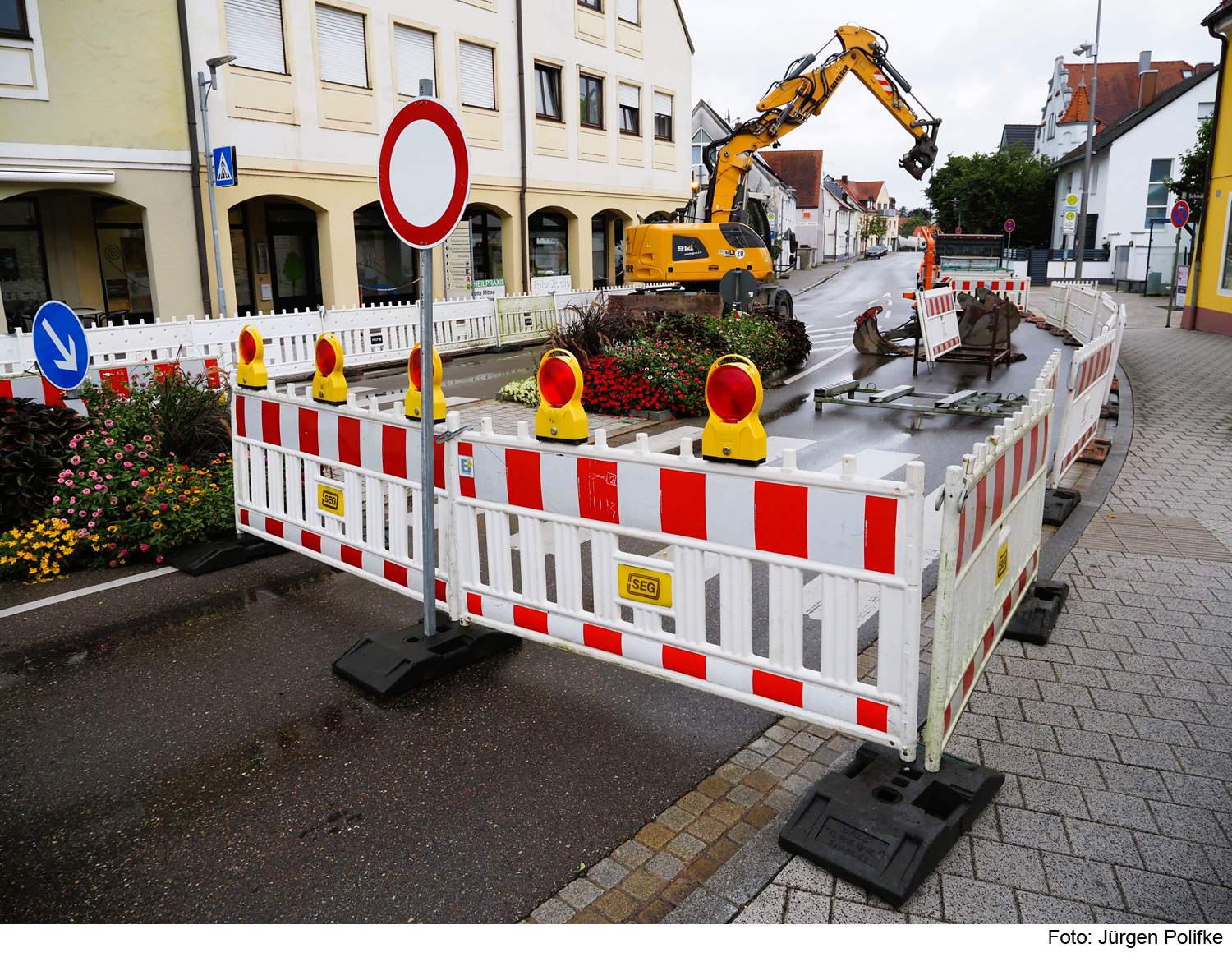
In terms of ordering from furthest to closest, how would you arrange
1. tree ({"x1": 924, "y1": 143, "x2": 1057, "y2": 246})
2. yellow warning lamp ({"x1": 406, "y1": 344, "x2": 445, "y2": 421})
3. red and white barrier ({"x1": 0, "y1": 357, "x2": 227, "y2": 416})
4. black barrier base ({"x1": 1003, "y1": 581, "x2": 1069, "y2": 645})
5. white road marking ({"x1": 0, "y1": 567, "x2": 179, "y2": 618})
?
tree ({"x1": 924, "y1": 143, "x2": 1057, "y2": 246})
red and white barrier ({"x1": 0, "y1": 357, "x2": 227, "y2": 416})
white road marking ({"x1": 0, "y1": 567, "x2": 179, "y2": 618})
black barrier base ({"x1": 1003, "y1": 581, "x2": 1069, "y2": 645})
yellow warning lamp ({"x1": 406, "y1": 344, "x2": 445, "y2": 421})

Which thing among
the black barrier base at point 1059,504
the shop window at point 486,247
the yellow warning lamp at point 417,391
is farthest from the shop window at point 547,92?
the yellow warning lamp at point 417,391

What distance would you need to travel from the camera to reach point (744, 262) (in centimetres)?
2039

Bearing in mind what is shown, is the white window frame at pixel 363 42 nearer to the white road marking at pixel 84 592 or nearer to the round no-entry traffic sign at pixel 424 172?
the white road marking at pixel 84 592

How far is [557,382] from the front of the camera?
432 cm

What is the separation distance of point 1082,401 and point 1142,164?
49.9 meters

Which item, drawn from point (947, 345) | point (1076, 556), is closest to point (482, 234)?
point (947, 345)

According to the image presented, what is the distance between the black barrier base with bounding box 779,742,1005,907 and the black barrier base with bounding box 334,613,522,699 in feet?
6.81

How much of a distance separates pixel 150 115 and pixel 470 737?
1615cm

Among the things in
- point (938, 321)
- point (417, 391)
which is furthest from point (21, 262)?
point (938, 321)

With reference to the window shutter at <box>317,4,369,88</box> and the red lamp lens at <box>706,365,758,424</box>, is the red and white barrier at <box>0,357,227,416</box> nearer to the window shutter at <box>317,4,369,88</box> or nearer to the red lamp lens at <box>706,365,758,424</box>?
the red lamp lens at <box>706,365,758,424</box>

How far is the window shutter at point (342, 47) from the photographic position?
19422 millimetres

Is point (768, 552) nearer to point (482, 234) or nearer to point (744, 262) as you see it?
point (744, 262)

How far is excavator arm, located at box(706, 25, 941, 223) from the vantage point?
1998 cm

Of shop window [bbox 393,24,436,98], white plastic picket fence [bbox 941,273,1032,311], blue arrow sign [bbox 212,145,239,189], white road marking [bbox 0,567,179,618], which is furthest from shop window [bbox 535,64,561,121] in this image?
white road marking [bbox 0,567,179,618]
